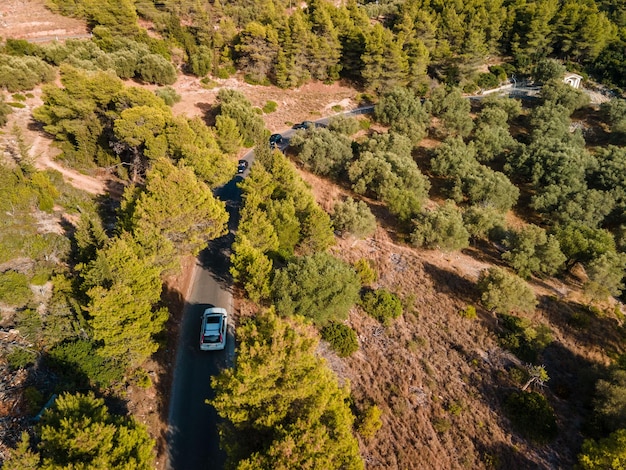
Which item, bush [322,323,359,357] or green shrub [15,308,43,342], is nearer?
green shrub [15,308,43,342]

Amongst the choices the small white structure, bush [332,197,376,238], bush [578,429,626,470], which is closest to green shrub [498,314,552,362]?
bush [578,429,626,470]

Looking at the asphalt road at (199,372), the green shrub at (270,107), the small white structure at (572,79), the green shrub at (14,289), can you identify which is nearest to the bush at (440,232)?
the asphalt road at (199,372)

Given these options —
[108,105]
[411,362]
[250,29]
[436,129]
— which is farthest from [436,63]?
[411,362]

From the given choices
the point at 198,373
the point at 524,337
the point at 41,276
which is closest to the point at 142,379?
the point at 198,373

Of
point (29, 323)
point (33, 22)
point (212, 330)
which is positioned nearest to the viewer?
point (29, 323)

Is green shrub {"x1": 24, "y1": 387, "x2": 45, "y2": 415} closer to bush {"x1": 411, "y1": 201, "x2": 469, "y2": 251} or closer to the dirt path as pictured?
the dirt path

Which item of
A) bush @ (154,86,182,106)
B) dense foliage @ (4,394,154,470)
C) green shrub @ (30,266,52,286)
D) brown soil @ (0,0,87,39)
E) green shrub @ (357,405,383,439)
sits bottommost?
green shrub @ (357,405,383,439)

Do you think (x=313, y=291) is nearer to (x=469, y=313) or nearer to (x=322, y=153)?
(x=469, y=313)
